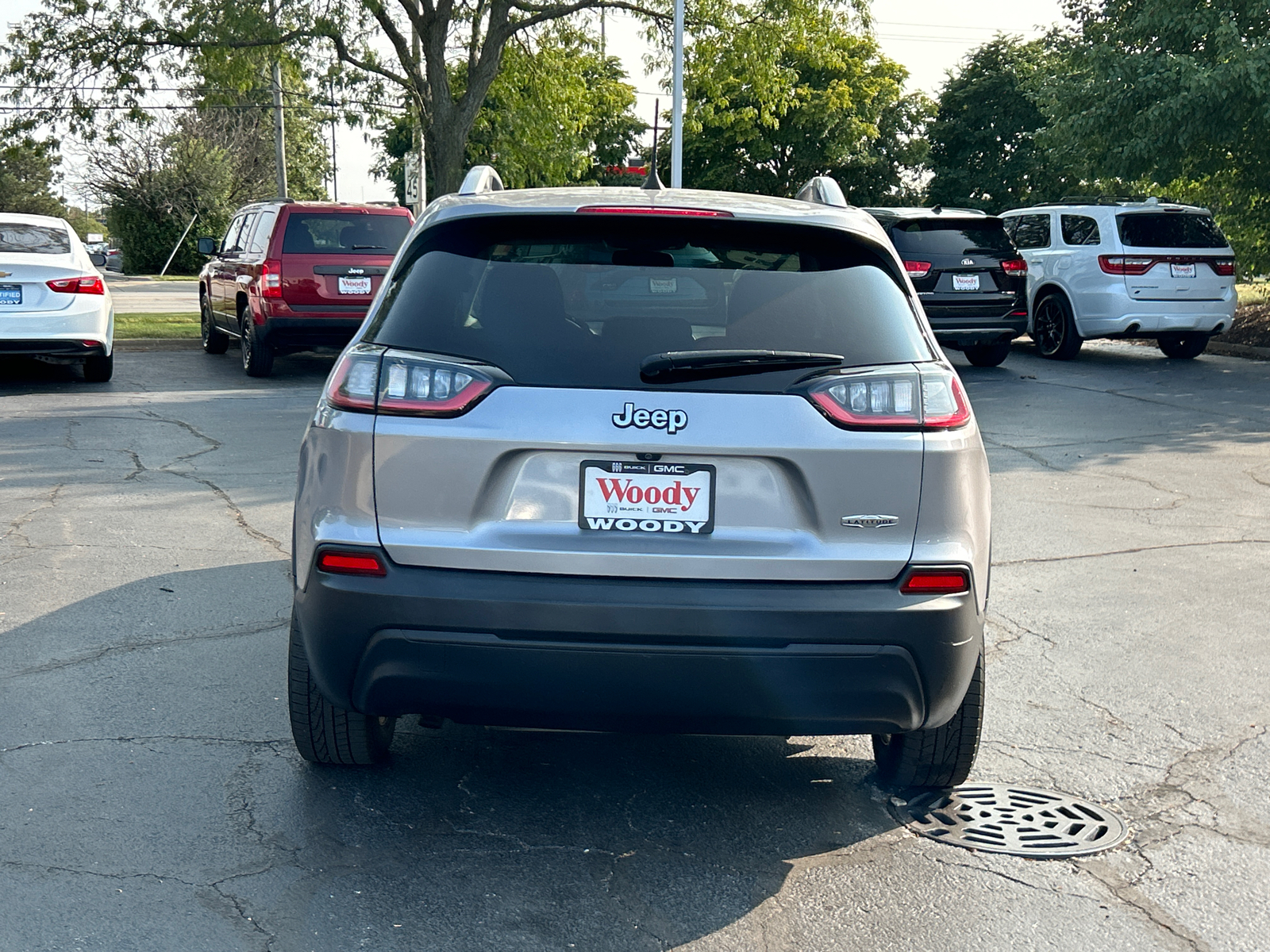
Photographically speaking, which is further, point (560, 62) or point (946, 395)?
point (560, 62)

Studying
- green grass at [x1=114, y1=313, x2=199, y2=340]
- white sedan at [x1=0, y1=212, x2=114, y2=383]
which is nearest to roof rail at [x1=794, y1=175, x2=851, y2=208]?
white sedan at [x1=0, y1=212, x2=114, y2=383]

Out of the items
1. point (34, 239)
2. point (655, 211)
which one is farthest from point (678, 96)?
point (655, 211)

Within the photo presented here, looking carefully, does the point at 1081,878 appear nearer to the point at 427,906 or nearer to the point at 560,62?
the point at 427,906

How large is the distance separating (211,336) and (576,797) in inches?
583

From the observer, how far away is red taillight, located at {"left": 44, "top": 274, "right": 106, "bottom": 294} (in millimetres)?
13008

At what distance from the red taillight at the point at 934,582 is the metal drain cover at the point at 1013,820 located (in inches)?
29.7

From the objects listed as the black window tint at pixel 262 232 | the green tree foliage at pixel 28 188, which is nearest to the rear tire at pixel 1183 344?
the black window tint at pixel 262 232

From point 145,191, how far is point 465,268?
53921 mm

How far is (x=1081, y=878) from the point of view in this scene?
3.45 meters

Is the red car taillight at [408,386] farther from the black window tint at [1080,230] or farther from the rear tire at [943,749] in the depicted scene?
the black window tint at [1080,230]

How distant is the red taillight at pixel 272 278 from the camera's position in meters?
14.3

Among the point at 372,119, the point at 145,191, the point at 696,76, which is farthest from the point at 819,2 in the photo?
the point at 145,191

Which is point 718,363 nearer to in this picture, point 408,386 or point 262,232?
point 408,386

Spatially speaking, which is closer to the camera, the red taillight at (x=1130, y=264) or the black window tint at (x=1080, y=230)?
the red taillight at (x=1130, y=264)
